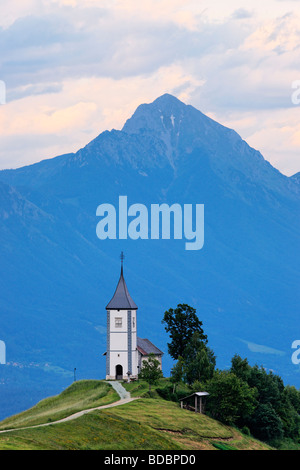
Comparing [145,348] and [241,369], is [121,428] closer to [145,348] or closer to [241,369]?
[241,369]

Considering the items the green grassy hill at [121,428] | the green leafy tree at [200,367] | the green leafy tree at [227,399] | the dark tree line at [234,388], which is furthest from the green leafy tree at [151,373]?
the green leafy tree at [227,399]

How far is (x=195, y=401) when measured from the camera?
11125 cm

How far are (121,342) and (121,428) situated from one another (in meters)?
Result: 46.0

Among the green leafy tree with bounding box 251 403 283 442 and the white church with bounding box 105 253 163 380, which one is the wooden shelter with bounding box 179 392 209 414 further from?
the white church with bounding box 105 253 163 380

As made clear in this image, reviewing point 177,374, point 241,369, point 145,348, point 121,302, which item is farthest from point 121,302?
point 241,369

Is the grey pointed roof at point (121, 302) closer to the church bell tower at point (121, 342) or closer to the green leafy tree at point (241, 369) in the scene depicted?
the church bell tower at point (121, 342)

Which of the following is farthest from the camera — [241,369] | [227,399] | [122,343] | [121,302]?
[121,302]

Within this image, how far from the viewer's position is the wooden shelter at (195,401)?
4377 inches

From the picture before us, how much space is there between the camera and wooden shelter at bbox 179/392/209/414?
11119 cm

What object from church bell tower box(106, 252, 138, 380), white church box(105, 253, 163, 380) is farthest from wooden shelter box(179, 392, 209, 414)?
church bell tower box(106, 252, 138, 380)

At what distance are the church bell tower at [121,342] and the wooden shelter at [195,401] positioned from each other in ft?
54.6

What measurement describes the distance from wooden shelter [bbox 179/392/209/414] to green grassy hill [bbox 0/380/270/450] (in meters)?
1.93

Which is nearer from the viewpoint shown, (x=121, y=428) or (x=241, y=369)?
(x=121, y=428)
